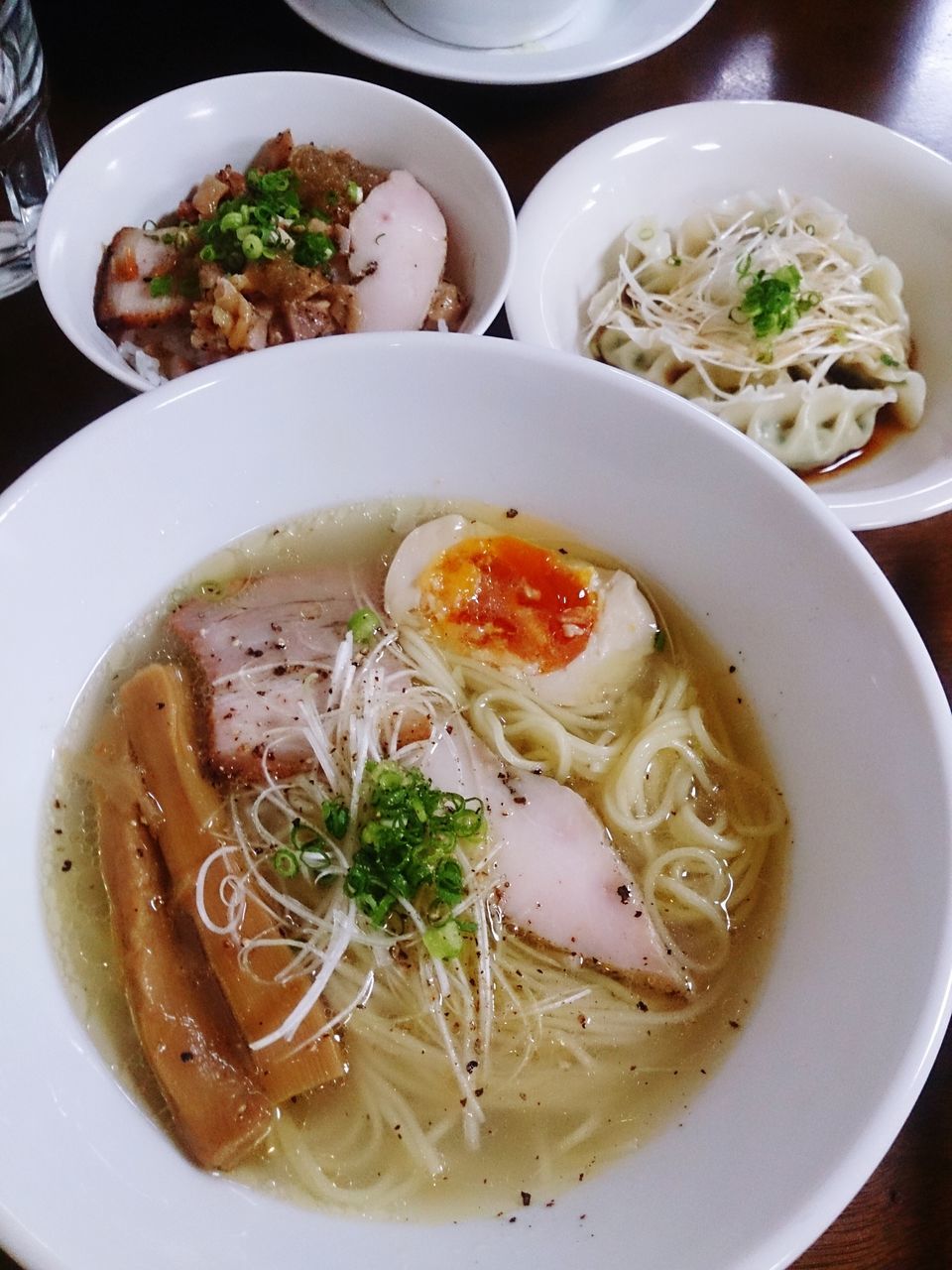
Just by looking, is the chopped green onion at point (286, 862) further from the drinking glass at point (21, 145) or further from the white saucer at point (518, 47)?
the white saucer at point (518, 47)

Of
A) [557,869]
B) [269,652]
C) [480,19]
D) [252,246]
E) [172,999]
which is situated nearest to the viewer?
[172,999]

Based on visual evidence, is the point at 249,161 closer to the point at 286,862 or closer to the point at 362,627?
the point at 362,627

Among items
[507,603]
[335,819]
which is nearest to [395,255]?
[507,603]

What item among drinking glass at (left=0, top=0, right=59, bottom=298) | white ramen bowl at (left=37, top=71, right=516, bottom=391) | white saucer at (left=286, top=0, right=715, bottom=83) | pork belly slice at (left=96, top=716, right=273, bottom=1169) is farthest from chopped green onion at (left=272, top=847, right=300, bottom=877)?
white saucer at (left=286, top=0, right=715, bottom=83)

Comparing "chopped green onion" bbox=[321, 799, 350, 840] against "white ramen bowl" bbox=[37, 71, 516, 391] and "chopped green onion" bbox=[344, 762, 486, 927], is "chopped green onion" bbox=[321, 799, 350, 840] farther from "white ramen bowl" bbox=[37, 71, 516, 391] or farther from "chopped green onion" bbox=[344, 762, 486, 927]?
"white ramen bowl" bbox=[37, 71, 516, 391]

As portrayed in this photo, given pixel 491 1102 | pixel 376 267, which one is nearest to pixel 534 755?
pixel 491 1102

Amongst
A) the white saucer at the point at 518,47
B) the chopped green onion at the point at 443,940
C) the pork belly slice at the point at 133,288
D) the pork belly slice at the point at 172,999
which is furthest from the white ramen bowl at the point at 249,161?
the chopped green onion at the point at 443,940
